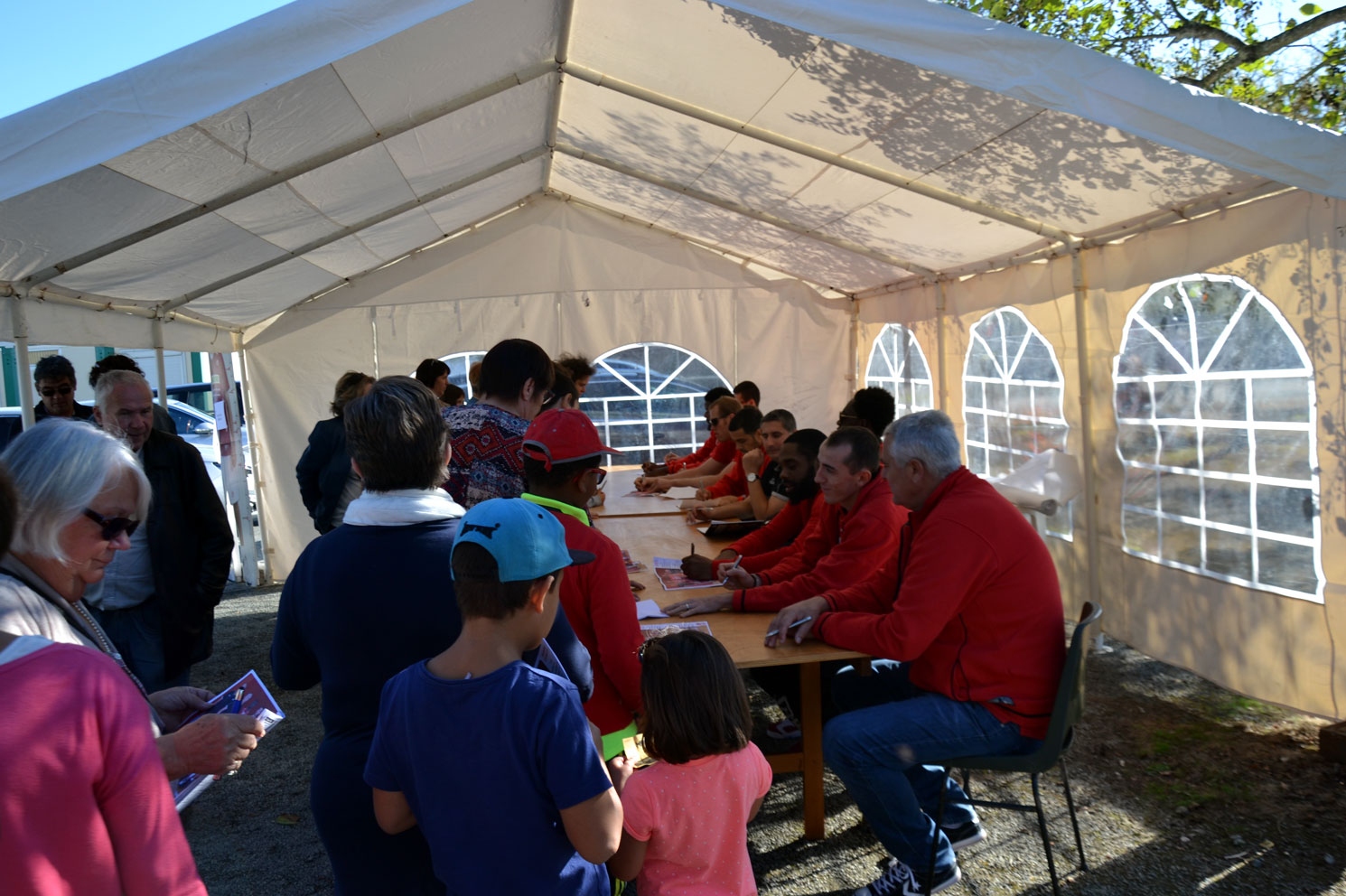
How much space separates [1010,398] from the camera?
6.04m

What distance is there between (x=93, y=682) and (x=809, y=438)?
3134 millimetres

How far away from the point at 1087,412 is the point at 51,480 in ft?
15.9

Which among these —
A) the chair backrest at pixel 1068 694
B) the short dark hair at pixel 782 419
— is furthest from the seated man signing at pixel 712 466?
the chair backrest at pixel 1068 694

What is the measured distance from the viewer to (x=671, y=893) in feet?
5.72

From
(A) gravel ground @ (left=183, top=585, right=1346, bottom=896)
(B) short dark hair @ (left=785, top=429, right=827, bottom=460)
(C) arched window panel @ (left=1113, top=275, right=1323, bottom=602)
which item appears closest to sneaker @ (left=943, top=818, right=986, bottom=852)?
(A) gravel ground @ (left=183, top=585, right=1346, bottom=896)

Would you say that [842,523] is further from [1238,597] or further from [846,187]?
[846,187]

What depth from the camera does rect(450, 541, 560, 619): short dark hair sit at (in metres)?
1.34

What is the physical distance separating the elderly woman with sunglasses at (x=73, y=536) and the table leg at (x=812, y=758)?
2073mm

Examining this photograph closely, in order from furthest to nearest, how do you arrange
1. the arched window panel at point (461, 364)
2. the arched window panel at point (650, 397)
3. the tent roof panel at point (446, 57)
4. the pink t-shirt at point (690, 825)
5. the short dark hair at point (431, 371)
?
the arched window panel at point (650, 397), the arched window panel at point (461, 364), the short dark hair at point (431, 371), the tent roof panel at point (446, 57), the pink t-shirt at point (690, 825)

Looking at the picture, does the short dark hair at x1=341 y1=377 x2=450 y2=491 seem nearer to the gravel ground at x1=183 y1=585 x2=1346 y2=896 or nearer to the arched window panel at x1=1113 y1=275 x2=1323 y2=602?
the gravel ground at x1=183 y1=585 x2=1346 y2=896

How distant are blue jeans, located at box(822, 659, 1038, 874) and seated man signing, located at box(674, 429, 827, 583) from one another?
1.06 metres

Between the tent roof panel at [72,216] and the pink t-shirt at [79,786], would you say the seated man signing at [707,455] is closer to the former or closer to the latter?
the tent roof panel at [72,216]

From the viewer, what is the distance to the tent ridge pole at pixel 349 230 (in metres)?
6.03

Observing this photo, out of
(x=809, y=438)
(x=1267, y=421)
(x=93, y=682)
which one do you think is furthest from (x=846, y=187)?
(x=93, y=682)
